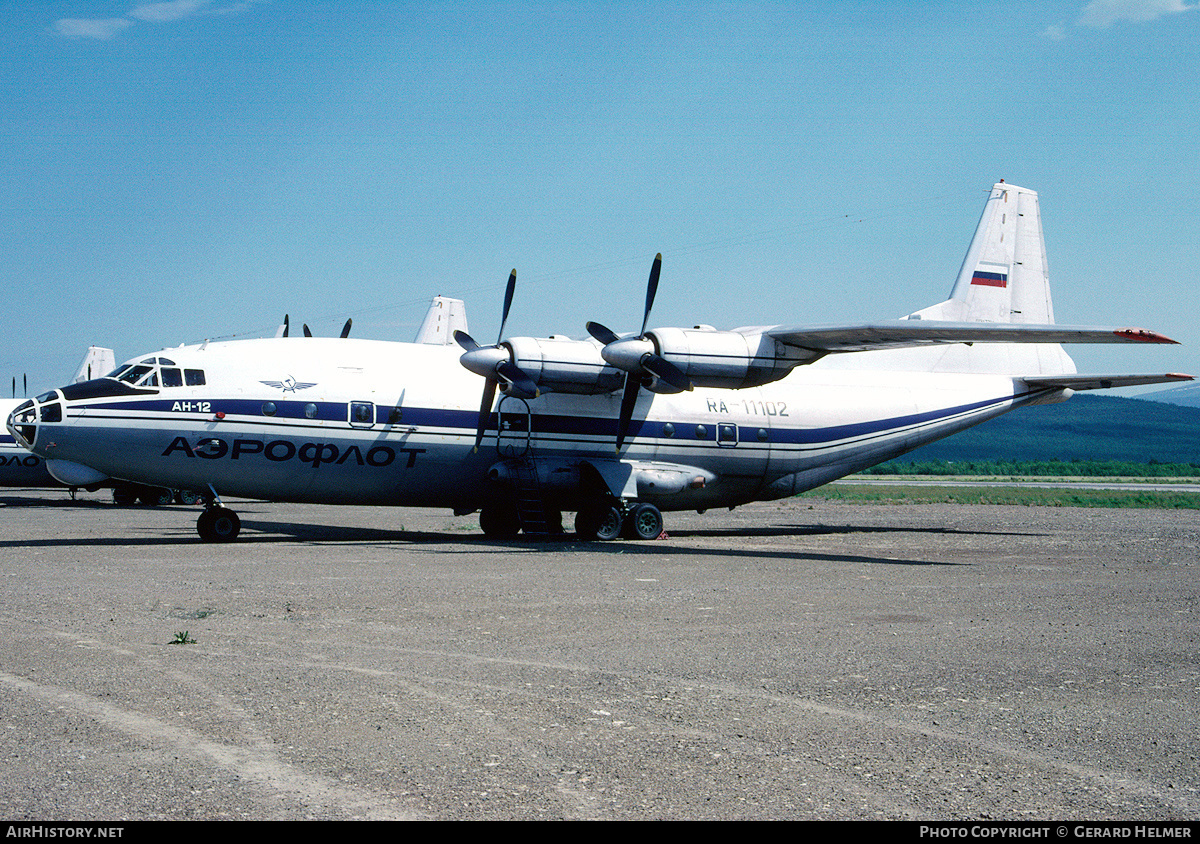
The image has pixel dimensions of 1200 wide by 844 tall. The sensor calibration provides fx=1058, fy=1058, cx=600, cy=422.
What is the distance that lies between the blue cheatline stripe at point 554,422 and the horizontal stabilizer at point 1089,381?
75 centimetres

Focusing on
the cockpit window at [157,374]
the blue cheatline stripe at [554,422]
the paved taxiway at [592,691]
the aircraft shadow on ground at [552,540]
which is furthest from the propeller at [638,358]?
the cockpit window at [157,374]

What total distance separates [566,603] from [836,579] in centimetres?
505

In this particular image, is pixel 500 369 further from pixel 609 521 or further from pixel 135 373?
pixel 135 373

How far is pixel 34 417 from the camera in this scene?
67.6ft

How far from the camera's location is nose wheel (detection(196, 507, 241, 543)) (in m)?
22.2

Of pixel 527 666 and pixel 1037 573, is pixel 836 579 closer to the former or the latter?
pixel 1037 573

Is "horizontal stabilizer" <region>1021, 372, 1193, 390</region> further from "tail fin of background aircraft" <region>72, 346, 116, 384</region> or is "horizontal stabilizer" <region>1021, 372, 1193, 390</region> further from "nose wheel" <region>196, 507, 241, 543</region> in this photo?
"tail fin of background aircraft" <region>72, 346, 116, 384</region>

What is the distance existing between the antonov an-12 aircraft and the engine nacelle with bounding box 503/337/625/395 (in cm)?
4

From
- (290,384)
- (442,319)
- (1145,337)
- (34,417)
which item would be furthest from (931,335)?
(442,319)

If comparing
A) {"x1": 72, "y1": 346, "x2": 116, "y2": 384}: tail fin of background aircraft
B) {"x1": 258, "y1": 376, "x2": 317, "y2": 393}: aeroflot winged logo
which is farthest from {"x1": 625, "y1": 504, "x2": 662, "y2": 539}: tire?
{"x1": 72, "y1": 346, "x2": 116, "y2": 384}: tail fin of background aircraft

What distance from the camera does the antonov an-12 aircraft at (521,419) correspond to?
2133cm

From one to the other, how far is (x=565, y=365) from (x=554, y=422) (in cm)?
172

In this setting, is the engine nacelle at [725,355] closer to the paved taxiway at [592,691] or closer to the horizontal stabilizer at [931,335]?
the horizontal stabilizer at [931,335]
